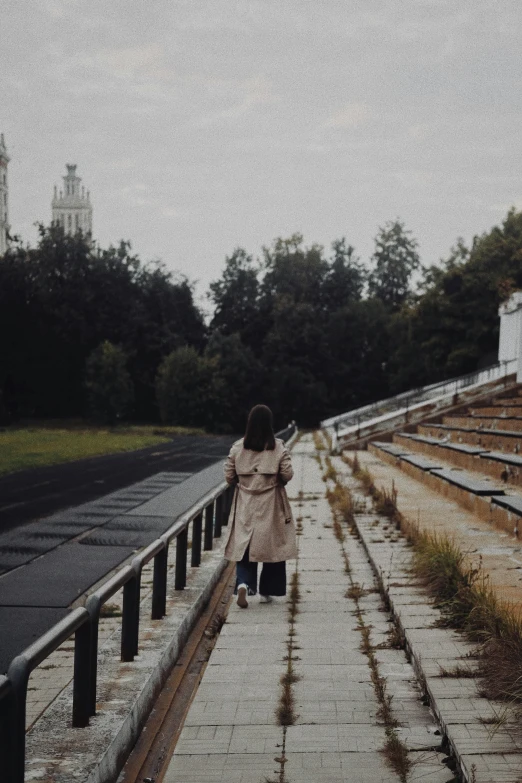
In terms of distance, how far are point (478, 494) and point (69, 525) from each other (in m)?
5.87

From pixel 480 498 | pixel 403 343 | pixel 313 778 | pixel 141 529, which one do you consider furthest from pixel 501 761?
pixel 403 343

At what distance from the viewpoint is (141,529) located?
12.3m

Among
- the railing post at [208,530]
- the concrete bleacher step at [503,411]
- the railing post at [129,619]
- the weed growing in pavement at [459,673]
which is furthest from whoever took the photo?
the concrete bleacher step at [503,411]

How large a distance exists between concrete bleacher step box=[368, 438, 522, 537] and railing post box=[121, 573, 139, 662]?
3985mm

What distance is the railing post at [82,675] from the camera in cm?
397

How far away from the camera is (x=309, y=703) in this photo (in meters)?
4.87

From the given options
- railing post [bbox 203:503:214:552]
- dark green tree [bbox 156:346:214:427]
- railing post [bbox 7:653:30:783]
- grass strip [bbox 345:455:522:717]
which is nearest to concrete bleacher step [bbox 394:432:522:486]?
grass strip [bbox 345:455:522:717]

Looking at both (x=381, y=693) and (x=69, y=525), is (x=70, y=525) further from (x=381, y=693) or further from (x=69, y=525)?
(x=381, y=693)

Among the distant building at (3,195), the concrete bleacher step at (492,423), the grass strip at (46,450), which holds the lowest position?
the grass strip at (46,450)

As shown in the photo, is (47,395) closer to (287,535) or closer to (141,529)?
(141,529)

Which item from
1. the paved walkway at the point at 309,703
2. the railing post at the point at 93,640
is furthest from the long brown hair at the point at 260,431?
the railing post at the point at 93,640

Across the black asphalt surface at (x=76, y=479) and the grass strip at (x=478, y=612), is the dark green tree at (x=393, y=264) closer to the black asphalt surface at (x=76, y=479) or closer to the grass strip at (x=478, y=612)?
the black asphalt surface at (x=76, y=479)

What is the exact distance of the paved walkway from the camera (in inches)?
157

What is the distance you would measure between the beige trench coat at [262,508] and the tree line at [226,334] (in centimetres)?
4772
